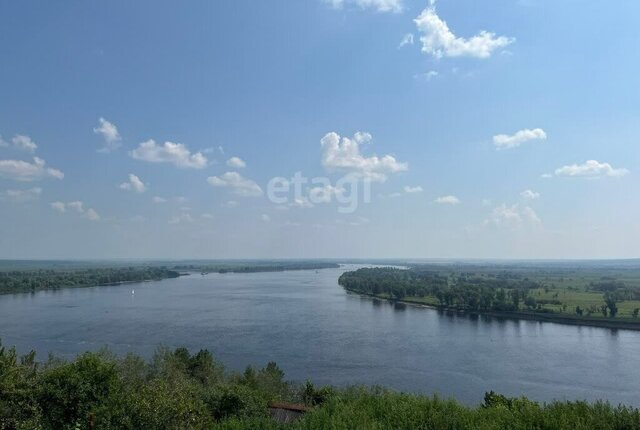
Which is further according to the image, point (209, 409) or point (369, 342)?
point (369, 342)

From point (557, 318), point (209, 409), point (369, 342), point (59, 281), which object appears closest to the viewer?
point (209, 409)

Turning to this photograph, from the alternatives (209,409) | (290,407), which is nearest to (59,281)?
(209,409)

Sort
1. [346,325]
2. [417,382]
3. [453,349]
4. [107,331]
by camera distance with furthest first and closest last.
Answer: [346,325], [107,331], [453,349], [417,382]

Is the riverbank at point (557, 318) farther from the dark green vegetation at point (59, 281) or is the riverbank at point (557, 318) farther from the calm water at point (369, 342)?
the dark green vegetation at point (59, 281)

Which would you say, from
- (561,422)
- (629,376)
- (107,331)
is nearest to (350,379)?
(629,376)

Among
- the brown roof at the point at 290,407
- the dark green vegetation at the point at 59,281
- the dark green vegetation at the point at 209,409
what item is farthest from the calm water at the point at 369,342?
the dark green vegetation at the point at 59,281

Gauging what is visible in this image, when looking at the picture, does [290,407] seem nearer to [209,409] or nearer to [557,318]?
[209,409]

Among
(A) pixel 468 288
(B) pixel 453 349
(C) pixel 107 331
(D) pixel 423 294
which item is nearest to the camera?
(B) pixel 453 349

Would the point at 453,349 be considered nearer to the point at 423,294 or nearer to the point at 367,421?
the point at 367,421
